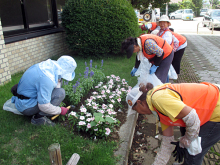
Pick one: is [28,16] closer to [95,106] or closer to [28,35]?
[28,35]

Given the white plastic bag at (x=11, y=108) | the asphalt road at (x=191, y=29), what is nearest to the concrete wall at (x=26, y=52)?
the white plastic bag at (x=11, y=108)

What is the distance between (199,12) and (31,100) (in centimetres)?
4545

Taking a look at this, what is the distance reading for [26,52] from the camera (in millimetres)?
5238

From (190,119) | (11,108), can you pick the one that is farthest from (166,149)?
(11,108)

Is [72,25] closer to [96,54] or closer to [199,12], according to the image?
[96,54]

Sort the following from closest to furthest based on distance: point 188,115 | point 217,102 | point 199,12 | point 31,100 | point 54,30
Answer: point 188,115, point 217,102, point 31,100, point 54,30, point 199,12

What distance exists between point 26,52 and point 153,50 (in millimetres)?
3687

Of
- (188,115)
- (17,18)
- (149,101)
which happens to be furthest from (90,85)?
(17,18)

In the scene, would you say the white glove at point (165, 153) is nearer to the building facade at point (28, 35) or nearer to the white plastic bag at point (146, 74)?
the white plastic bag at point (146, 74)

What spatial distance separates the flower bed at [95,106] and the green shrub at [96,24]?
7.51 feet

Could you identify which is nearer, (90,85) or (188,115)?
(188,115)

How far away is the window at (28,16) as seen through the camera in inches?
200

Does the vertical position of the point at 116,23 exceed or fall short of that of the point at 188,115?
it exceeds it

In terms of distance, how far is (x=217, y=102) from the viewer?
177 centimetres
